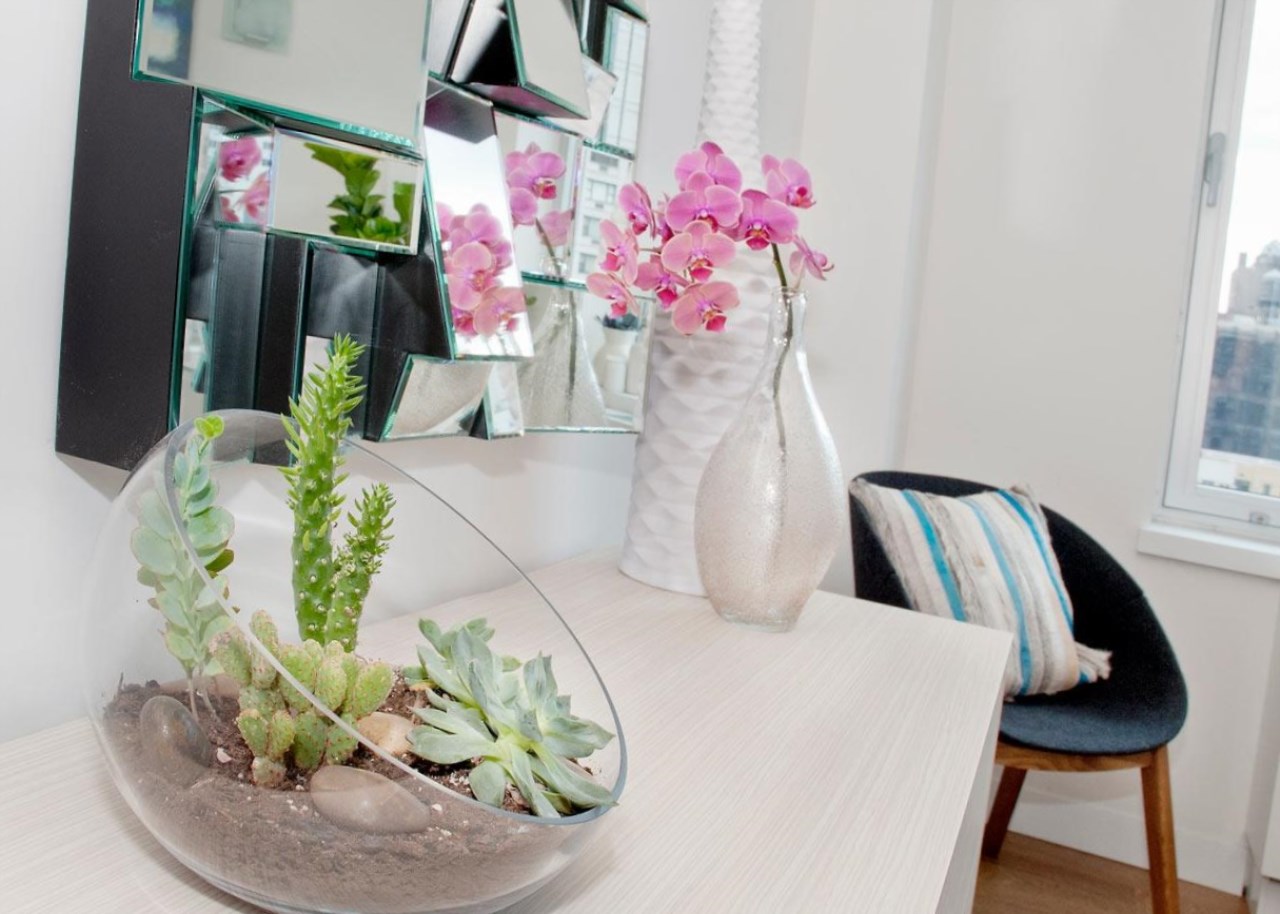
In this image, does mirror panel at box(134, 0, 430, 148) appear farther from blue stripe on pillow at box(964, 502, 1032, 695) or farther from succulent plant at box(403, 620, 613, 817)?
blue stripe on pillow at box(964, 502, 1032, 695)

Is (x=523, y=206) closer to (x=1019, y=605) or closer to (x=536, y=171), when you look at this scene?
(x=536, y=171)

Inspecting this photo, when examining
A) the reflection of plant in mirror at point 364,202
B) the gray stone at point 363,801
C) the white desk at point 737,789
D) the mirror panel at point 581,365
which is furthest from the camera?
the mirror panel at point 581,365

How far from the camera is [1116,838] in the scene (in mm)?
2443

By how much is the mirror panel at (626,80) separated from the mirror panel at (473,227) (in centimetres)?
31

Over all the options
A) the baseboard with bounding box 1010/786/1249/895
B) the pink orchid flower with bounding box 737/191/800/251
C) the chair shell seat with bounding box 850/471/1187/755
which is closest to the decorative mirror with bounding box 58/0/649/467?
the pink orchid flower with bounding box 737/191/800/251

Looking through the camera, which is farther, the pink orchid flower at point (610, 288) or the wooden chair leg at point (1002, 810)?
the wooden chair leg at point (1002, 810)

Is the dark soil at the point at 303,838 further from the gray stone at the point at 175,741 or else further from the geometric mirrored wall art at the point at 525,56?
the geometric mirrored wall art at the point at 525,56

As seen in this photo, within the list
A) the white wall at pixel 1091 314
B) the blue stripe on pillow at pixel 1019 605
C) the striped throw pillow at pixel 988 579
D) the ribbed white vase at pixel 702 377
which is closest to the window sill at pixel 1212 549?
the white wall at pixel 1091 314

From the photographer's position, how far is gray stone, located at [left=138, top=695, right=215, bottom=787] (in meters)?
0.47

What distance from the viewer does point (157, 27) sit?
621 mm

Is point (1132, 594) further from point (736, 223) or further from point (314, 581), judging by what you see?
point (314, 581)

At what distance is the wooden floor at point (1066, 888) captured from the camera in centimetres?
221

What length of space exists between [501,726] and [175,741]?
15 centimetres

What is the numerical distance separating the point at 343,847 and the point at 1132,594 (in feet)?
6.25
